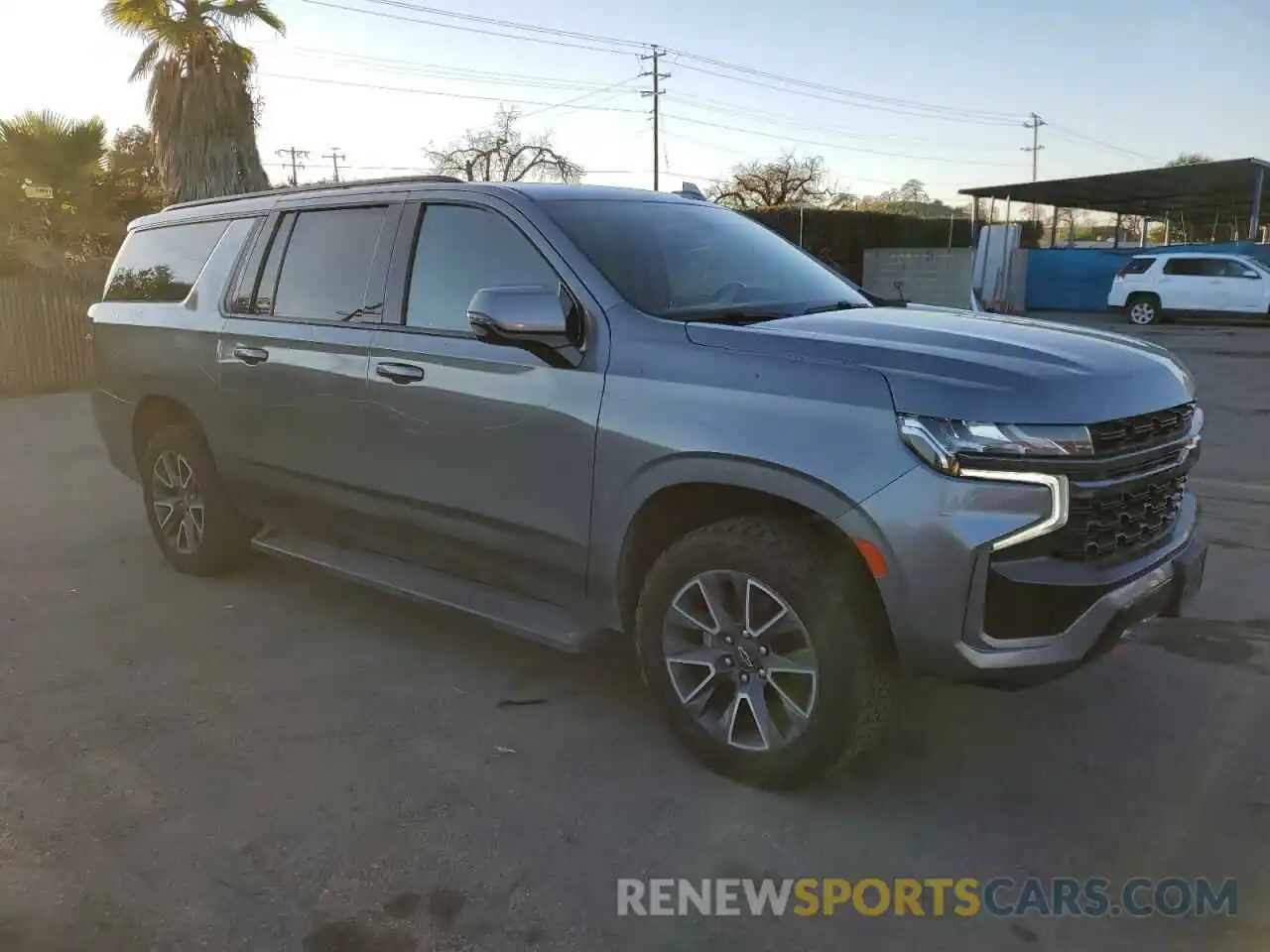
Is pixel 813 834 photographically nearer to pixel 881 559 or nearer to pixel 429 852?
pixel 881 559

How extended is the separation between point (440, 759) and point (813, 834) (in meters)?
1.27

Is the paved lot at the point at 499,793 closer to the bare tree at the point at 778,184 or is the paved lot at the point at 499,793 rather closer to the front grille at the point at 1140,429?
the front grille at the point at 1140,429

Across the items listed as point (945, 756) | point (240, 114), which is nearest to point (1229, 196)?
point (240, 114)

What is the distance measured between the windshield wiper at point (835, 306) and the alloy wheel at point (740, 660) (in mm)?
1149

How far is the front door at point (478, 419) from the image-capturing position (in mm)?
3408

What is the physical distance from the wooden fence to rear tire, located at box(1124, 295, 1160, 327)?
22.8 m

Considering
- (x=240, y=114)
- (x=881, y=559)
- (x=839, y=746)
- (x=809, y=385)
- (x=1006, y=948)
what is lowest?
(x=1006, y=948)

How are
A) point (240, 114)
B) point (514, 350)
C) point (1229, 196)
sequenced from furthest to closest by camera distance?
1. point (1229, 196)
2. point (240, 114)
3. point (514, 350)

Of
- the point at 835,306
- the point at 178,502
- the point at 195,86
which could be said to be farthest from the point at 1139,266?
the point at 178,502

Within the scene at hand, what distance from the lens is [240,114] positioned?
59.7ft

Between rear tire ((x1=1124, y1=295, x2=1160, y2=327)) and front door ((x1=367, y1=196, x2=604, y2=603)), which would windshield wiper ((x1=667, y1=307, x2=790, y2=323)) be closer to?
front door ((x1=367, y1=196, x2=604, y2=603))

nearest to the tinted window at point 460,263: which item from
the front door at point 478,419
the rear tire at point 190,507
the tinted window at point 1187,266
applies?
the front door at point 478,419

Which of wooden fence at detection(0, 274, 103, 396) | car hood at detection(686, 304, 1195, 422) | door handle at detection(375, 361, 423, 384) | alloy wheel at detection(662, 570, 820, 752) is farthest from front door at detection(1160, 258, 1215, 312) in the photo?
alloy wheel at detection(662, 570, 820, 752)

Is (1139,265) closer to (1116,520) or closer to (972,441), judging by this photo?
(1116,520)
